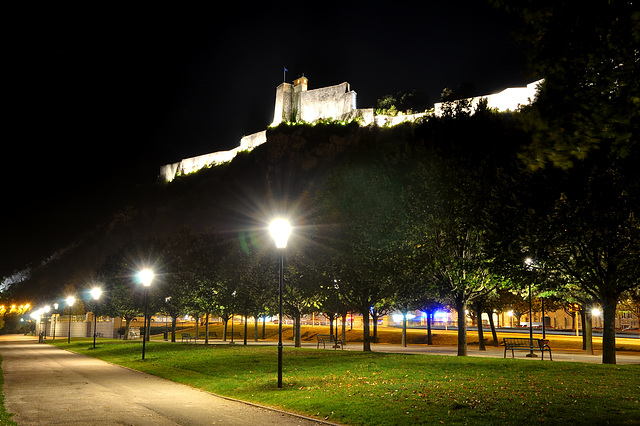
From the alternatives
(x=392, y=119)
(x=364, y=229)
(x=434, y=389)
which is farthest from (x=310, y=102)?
(x=434, y=389)

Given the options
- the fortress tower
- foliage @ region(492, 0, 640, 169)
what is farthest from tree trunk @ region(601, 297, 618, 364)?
the fortress tower

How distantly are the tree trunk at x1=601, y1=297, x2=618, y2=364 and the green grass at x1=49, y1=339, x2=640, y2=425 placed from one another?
3198mm

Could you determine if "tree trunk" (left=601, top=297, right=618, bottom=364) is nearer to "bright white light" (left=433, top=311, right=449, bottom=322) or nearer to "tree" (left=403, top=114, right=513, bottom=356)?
"tree" (left=403, top=114, right=513, bottom=356)

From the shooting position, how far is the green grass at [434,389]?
10.7 metres

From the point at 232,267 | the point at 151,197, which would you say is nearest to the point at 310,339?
the point at 232,267

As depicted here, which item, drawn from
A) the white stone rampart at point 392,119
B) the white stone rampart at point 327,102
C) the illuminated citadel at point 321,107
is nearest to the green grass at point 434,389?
the illuminated citadel at point 321,107

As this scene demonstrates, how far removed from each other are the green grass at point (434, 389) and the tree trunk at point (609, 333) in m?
3.20

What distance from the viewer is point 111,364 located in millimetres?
27000

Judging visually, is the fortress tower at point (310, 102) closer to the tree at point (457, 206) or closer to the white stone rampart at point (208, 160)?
the white stone rampart at point (208, 160)

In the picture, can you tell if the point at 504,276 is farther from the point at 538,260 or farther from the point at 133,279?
the point at 133,279

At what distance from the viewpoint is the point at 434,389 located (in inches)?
547

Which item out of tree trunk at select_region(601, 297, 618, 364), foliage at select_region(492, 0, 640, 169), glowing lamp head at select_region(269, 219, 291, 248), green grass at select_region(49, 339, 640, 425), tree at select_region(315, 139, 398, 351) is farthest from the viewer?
tree at select_region(315, 139, 398, 351)

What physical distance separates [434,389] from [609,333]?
479 inches

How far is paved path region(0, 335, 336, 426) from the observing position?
37.7ft
